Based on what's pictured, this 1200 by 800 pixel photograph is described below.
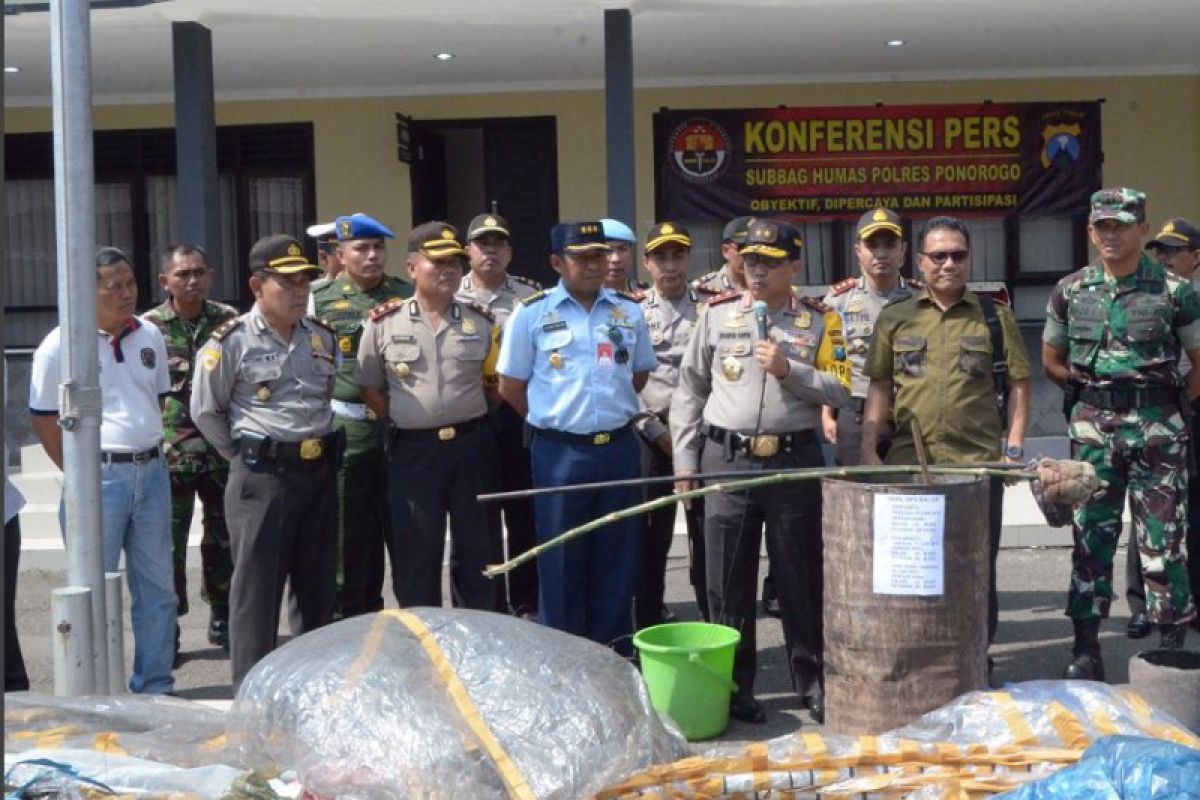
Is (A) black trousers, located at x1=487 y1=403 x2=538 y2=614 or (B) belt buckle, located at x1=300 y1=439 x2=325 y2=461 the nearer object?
(B) belt buckle, located at x1=300 y1=439 x2=325 y2=461

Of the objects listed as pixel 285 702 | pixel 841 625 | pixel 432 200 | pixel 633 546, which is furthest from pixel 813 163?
pixel 285 702

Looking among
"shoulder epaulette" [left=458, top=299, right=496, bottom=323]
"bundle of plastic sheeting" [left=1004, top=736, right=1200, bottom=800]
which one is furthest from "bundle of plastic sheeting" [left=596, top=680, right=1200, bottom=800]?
"shoulder epaulette" [left=458, top=299, right=496, bottom=323]

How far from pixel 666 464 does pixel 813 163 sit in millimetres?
6591

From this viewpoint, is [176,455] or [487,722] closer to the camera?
[487,722]

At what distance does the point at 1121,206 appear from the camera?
5574 mm

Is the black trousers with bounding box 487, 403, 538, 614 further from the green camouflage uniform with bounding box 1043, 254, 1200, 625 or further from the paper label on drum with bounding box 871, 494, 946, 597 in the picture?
the paper label on drum with bounding box 871, 494, 946, 597

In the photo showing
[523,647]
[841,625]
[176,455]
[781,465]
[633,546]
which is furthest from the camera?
[176,455]

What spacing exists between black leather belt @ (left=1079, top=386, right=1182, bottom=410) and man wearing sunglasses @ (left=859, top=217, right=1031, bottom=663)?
1.19ft

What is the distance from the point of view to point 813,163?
12.7 metres

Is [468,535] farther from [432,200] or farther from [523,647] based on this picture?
[432,200]

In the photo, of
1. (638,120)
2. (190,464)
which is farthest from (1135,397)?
(638,120)

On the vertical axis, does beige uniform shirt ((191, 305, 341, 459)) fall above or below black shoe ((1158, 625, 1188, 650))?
above

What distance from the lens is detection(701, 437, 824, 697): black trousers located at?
17.8ft

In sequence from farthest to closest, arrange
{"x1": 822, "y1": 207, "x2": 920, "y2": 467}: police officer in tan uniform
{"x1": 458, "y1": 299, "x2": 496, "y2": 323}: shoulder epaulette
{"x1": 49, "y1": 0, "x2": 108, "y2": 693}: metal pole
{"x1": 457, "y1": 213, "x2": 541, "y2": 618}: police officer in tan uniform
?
{"x1": 457, "y1": 213, "x2": 541, "y2": 618}: police officer in tan uniform
{"x1": 822, "y1": 207, "x2": 920, "y2": 467}: police officer in tan uniform
{"x1": 458, "y1": 299, "x2": 496, "y2": 323}: shoulder epaulette
{"x1": 49, "y1": 0, "x2": 108, "y2": 693}: metal pole
